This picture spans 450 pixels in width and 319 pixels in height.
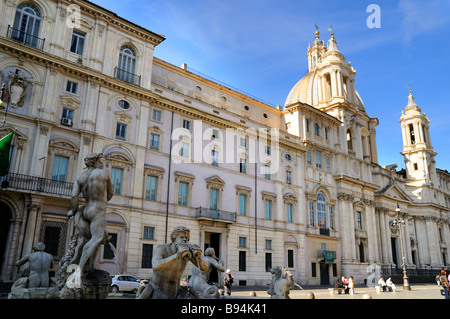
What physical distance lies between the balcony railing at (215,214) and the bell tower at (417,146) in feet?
149

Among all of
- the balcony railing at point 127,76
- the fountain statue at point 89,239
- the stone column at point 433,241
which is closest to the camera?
the fountain statue at point 89,239

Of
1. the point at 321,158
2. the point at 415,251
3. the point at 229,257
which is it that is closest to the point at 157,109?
A: the point at 229,257

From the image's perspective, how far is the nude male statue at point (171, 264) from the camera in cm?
563

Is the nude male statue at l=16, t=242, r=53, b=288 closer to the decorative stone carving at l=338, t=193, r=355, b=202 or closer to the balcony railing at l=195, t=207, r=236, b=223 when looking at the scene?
the balcony railing at l=195, t=207, r=236, b=223

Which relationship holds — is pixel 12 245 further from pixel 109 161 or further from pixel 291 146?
pixel 291 146

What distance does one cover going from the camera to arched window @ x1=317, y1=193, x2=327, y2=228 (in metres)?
40.4

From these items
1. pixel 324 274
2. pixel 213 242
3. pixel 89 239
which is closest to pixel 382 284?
pixel 324 274

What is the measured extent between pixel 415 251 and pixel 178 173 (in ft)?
152

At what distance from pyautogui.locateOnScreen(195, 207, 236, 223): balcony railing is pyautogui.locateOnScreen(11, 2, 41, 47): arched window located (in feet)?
55.2

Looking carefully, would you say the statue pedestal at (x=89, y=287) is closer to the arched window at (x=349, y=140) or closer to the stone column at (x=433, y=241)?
the arched window at (x=349, y=140)

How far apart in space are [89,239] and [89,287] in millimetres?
1084

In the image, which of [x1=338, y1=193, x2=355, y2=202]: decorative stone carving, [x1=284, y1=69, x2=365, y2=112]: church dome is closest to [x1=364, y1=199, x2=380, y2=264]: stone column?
[x1=338, y1=193, x2=355, y2=202]: decorative stone carving

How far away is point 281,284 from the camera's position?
27.8 feet

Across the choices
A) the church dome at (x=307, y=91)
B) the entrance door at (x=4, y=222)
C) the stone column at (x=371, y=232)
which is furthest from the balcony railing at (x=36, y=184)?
the stone column at (x=371, y=232)
